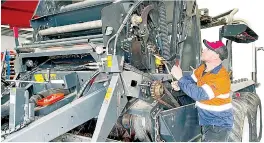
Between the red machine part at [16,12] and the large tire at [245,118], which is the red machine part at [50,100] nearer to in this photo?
the large tire at [245,118]

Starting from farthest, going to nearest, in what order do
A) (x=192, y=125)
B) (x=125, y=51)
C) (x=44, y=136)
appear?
(x=192, y=125)
(x=125, y=51)
(x=44, y=136)

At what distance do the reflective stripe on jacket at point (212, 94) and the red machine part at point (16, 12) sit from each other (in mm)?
4882

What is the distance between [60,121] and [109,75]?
589 mm

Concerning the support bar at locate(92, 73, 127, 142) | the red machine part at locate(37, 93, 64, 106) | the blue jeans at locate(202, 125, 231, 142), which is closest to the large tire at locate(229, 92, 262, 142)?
the blue jeans at locate(202, 125, 231, 142)

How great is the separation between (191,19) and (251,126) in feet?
4.73

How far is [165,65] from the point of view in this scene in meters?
2.87

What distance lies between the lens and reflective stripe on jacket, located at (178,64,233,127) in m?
2.37

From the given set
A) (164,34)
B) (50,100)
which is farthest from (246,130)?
(50,100)

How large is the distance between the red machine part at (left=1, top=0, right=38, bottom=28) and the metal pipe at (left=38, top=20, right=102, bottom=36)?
3.35 metres

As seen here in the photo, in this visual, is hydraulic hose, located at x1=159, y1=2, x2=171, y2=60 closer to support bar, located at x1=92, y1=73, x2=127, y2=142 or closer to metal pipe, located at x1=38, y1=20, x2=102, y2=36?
metal pipe, located at x1=38, y1=20, x2=102, y2=36

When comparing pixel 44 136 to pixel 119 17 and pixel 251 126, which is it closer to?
pixel 119 17

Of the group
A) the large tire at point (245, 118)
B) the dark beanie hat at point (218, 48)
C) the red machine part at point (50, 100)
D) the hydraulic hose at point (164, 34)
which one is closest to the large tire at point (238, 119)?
the large tire at point (245, 118)

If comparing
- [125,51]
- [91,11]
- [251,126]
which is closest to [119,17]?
[125,51]

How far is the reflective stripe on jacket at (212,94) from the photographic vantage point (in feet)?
7.77
